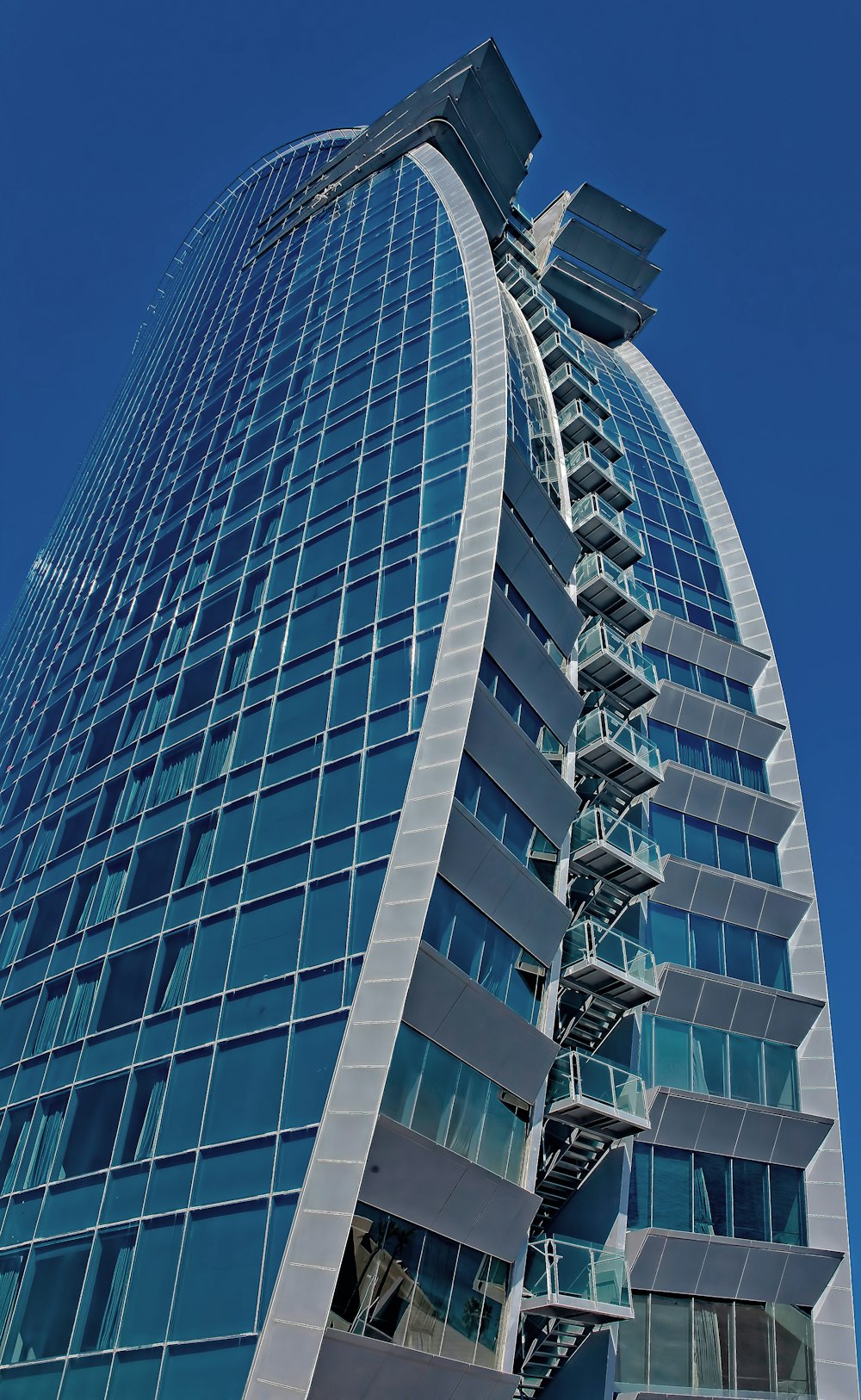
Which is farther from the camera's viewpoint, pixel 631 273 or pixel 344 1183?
pixel 631 273

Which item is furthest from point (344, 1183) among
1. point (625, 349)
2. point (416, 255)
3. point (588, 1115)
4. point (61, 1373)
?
point (625, 349)

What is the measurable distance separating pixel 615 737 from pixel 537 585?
14.3 ft

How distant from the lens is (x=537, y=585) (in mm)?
28812

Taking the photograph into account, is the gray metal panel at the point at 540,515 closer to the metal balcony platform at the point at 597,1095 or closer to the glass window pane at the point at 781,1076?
the metal balcony platform at the point at 597,1095

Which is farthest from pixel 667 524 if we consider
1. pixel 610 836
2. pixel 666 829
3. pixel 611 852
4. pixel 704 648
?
pixel 611 852

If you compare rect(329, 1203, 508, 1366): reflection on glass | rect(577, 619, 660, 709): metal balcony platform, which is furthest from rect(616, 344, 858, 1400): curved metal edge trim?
rect(329, 1203, 508, 1366): reflection on glass

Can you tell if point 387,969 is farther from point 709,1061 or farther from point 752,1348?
point 752,1348

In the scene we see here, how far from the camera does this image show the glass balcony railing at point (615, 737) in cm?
2978

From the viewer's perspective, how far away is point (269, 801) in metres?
25.1

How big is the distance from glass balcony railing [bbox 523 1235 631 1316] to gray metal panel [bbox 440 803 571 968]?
211 inches

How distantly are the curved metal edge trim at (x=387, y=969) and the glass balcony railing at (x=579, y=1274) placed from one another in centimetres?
603

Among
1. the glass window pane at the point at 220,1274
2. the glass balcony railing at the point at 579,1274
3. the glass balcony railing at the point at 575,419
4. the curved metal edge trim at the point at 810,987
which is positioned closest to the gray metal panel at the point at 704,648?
the curved metal edge trim at the point at 810,987

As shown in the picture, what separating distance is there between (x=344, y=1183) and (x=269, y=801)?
868cm

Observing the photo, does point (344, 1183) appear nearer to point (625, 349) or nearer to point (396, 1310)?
point (396, 1310)
